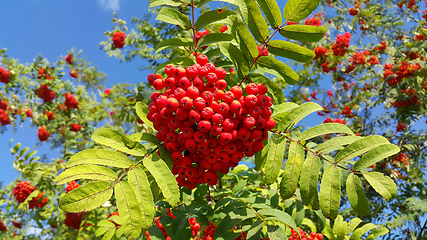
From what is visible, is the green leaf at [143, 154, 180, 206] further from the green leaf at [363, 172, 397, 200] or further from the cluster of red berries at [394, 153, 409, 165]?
the cluster of red berries at [394, 153, 409, 165]

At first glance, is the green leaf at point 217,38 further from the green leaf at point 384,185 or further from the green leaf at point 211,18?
the green leaf at point 384,185

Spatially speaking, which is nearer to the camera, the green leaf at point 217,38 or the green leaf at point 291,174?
the green leaf at point 291,174

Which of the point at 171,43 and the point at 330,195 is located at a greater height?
the point at 171,43

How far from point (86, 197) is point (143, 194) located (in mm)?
272

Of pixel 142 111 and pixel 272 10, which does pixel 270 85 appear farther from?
pixel 142 111

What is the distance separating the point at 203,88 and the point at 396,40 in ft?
26.9

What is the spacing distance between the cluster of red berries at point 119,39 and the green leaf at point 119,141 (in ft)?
20.4

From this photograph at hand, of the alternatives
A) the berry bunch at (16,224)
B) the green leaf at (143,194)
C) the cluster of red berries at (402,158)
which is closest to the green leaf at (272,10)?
the green leaf at (143,194)

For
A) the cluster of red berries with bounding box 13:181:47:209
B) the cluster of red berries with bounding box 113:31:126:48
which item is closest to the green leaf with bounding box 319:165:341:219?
the cluster of red berries with bounding box 13:181:47:209

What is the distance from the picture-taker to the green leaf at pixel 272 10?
4.48ft

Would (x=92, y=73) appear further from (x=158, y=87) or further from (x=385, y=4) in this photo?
(x=385, y=4)

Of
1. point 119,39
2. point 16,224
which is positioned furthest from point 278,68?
point 16,224

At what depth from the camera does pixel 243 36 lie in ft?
4.70

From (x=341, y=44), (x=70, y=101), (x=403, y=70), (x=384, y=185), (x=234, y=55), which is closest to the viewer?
(x=384, y=185)
